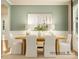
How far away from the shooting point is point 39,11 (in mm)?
6762

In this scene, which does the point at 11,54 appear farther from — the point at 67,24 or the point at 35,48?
the point at 67,24

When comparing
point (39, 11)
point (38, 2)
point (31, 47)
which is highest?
point (38, 2)

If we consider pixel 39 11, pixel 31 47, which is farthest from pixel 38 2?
pixel 31 47

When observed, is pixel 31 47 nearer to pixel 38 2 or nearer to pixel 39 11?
pixel 38 2

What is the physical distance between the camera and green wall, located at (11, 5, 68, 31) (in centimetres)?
662

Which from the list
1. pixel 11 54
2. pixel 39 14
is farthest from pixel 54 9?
pixel 11 54

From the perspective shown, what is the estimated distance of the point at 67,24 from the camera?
6.63 meters

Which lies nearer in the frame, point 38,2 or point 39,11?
point 38,2

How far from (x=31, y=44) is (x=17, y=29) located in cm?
221

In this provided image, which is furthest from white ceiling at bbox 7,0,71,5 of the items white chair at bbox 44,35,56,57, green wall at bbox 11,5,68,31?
white chair at bbox 44,35,56,57

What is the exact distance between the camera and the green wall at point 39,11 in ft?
21.7

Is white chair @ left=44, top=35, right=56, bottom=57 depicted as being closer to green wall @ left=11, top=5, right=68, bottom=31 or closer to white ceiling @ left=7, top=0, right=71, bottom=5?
white ceiling @ left=7, top=0, right=71, bottom=5

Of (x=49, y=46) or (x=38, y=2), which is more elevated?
(x=38, y=2)

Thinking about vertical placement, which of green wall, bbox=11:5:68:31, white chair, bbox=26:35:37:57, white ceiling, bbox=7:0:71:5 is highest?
white ceiling, bbox=7:0:71:5
